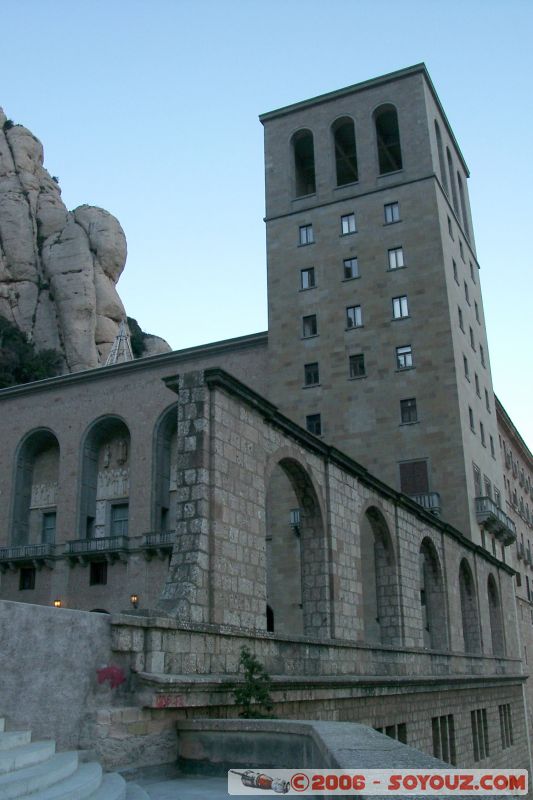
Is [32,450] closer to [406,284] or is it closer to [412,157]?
[406,284]

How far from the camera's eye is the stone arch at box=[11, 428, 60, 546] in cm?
4038

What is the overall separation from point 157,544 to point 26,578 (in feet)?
27.6

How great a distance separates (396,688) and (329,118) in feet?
99.7

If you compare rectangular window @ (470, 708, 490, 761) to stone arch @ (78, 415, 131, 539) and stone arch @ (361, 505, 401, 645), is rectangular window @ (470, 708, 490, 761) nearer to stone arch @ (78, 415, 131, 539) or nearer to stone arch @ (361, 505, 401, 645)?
stone arch @ (361, 505, 401, 645)

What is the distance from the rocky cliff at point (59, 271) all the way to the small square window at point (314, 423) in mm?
32595

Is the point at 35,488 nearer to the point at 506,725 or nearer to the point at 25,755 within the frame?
the point at 506,725

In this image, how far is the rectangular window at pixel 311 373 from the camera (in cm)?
3547

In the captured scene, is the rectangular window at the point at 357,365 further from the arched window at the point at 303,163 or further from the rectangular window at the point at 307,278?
the arched window at the point at 303,163

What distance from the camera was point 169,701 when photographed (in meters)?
9.07

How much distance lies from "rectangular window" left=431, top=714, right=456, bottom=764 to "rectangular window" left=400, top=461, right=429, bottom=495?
10915 millimetres

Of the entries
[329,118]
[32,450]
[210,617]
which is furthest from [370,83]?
A: [210,617]

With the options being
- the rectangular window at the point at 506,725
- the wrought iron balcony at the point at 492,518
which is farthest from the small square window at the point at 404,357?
the rectangular window at the point at 506,725

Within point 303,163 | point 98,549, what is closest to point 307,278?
point 303,163

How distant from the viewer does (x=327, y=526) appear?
642 inches
